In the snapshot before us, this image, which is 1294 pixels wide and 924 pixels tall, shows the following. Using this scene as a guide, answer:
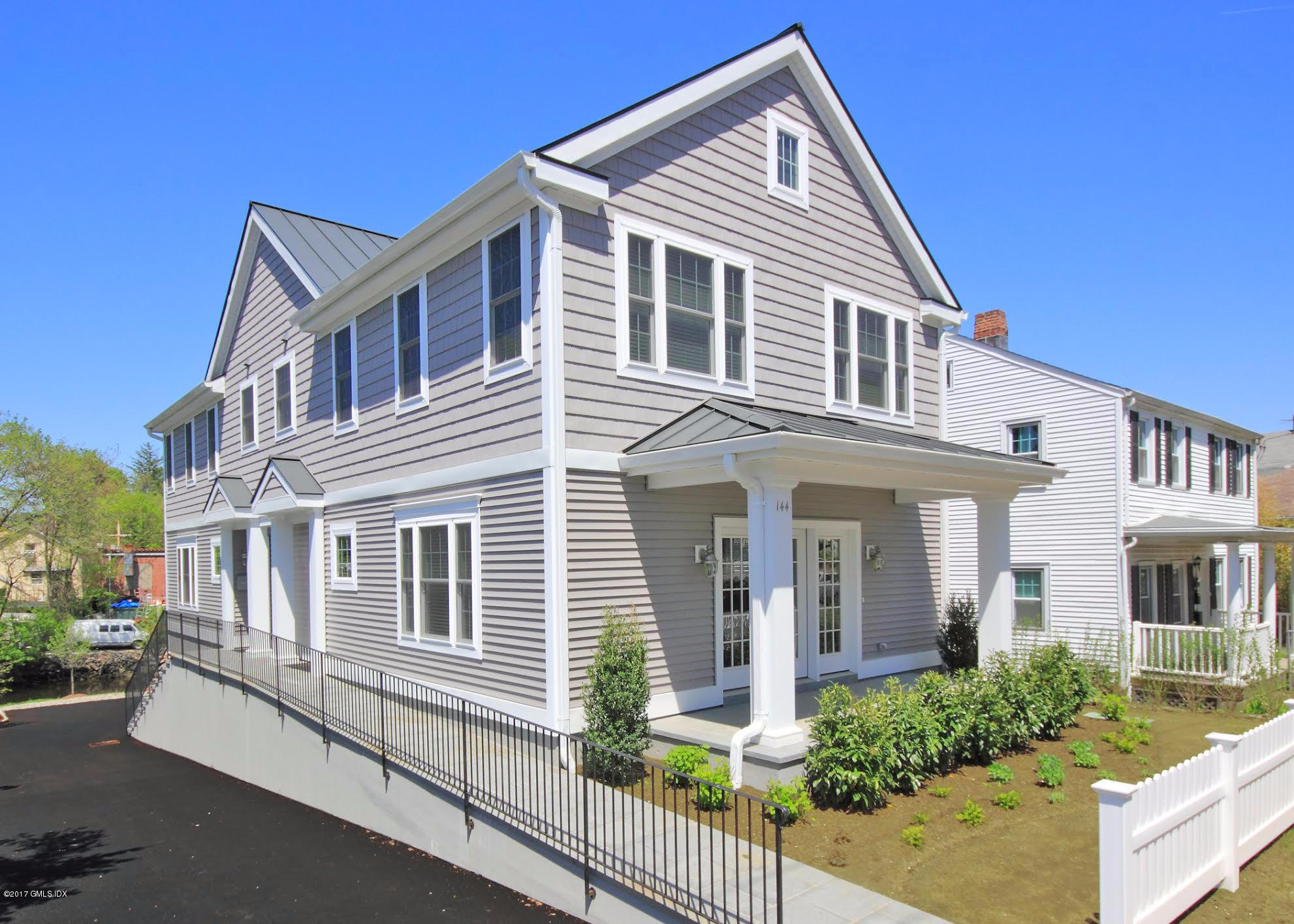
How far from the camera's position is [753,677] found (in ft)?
27.6

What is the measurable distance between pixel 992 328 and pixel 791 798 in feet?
59.1

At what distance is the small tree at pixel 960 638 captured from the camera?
13273mm

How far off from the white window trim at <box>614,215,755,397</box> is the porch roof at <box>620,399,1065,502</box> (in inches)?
19.1

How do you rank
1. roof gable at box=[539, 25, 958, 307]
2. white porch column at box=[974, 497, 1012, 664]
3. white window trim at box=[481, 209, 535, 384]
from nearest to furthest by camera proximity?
white window trim at box=[481, 209, 535, 384]
roof gable at box=[539, 25, 958, 307]
white porch column at box=[974, 497, 1012, 664]

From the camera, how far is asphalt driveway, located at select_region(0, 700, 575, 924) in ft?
24.8

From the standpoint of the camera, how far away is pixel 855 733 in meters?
7.84

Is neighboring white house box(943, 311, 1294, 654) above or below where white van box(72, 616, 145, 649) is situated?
above

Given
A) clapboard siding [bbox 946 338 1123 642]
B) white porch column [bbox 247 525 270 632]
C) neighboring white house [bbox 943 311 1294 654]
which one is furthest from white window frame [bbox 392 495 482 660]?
clapboard siding [bbox 946 338 1123 642]

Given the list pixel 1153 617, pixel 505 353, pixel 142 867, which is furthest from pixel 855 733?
pixel 1153 617

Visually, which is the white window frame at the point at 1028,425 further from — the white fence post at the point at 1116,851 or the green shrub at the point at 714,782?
the white fence post at the point at 1116,851

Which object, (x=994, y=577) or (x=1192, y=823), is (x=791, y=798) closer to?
(x=1192, y=823)

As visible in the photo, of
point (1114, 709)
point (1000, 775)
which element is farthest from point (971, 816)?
point (1114, 709)

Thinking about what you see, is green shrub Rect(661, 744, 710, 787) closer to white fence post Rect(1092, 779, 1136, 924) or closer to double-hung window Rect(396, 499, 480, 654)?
double-hung window Rect(396, 499, 480, 654)

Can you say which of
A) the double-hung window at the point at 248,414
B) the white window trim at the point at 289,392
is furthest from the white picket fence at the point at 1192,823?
the double-hung window at the point at 248,414
